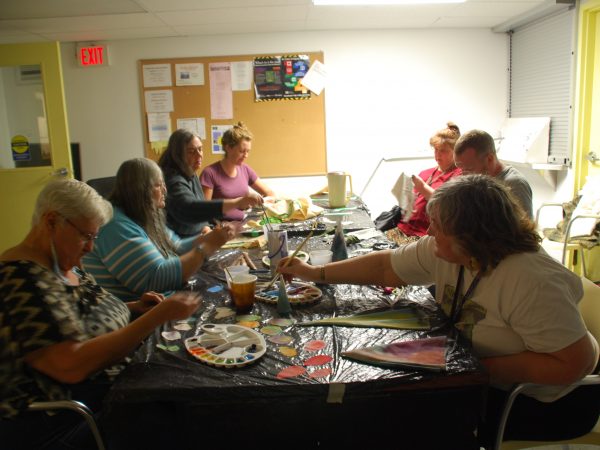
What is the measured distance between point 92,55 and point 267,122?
6.16ft

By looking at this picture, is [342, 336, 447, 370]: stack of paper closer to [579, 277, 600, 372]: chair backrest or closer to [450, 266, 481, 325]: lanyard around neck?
[450, 266, 481, 325]: lanyard around neck

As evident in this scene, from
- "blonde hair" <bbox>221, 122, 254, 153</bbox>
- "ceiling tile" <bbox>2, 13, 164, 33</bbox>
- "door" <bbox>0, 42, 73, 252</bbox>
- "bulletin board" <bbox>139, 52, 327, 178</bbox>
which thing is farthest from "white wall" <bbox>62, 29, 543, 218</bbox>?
"blonde hair" <bbox>221, 122, 254, 153</bbox>

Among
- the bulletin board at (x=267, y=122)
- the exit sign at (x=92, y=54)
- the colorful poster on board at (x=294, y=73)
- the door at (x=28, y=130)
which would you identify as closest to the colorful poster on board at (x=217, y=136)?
the bulletin board at (x=267, y=122)

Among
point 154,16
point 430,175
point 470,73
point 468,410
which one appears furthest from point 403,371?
point 470,73

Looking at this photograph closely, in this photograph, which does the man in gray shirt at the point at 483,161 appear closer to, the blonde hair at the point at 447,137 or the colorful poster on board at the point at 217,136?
the blonde hair at the point at 447,137

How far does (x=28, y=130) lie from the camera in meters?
4.35

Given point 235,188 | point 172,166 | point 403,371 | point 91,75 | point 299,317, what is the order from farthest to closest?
1. point 91,75
2. point 235,188
3. point 172,166
4. point 299,317
5. point 403,371

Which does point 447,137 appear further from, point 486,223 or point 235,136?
point 486,223

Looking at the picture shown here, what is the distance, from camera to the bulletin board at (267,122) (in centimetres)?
496

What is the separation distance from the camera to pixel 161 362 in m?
1.20

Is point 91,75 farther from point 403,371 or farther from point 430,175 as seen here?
point 403,371

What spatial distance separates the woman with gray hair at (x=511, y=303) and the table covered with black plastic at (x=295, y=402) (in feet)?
0.38

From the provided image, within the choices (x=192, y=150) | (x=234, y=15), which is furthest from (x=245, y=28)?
(x=192, y=150)

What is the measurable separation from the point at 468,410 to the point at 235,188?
9.73ft
